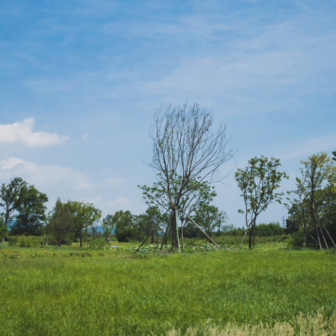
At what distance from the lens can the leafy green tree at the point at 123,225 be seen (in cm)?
3962

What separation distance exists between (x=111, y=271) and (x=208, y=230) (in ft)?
83.3

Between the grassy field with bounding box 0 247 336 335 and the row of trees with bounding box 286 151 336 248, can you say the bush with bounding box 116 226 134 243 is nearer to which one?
the row of trees with bounding box 286 151 336 248

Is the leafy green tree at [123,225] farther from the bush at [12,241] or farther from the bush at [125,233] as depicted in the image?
the bush at [12,241]

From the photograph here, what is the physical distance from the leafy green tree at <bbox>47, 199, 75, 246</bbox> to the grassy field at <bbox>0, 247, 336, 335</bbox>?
2124 centimetres

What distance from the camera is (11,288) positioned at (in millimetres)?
4836

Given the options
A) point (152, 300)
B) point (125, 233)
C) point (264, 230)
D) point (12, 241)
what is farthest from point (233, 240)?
point (152, 300)

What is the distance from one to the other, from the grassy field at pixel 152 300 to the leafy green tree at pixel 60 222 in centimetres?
2124

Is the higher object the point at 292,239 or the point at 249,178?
the point at 249,178

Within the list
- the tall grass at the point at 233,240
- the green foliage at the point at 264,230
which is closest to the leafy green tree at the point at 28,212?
the tall grass at the point at 233,240

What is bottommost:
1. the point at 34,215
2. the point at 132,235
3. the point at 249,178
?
the point at 132,235

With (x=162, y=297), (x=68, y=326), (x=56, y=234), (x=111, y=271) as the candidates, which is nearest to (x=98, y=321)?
(x=68, y=326)

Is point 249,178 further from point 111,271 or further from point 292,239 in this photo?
point 111,271

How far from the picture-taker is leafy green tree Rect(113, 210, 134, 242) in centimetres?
3962

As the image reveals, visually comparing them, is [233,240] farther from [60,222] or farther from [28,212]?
[28,212]
